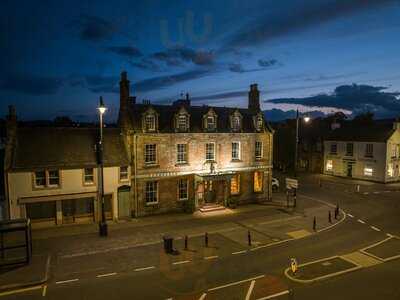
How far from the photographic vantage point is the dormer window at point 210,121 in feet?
99.9

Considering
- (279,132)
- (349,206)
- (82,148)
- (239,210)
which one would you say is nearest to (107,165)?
(82,148)

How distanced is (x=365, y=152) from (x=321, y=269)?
123 ft

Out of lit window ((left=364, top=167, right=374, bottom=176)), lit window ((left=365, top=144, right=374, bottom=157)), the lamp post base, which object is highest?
lit window ((left=365, top=144, right=374, bottom=157))

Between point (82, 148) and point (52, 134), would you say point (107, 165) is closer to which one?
point (82, 148)

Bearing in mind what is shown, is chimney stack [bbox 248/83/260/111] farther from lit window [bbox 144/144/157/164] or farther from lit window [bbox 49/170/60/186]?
lit window [bbox 49/170/60/186]

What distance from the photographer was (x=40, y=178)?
2434cm

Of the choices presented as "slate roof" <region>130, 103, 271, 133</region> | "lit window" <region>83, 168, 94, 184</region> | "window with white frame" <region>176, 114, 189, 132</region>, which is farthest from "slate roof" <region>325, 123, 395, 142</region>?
"lit window" <region>83, 168, 94, 184</region>

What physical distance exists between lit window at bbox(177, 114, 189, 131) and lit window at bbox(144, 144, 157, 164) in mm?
3004

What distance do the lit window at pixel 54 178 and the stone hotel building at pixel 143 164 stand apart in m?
0.07

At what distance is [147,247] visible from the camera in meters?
20.3

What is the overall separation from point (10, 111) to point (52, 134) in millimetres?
3571

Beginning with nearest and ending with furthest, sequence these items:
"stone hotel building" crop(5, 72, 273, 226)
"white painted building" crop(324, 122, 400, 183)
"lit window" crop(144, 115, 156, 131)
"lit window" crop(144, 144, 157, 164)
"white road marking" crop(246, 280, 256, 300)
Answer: "white road marking" crop(246, 280, 256, 300), "stone hotel building" crop(5, 72, 273, 226), "lit window" crop(144, 115, 156, 131), "lit window" crop(144, 144, 157, 164), "white painted building" crop(324, 122, 400, 183)

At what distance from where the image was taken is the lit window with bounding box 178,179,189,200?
1163 inches

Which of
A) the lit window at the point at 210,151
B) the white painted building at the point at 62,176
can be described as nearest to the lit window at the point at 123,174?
the white painted building at the point at 62,176
